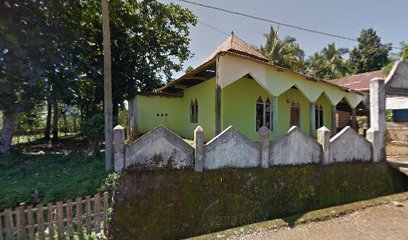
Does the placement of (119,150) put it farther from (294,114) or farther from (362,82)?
(362,82)

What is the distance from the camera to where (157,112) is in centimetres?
1175

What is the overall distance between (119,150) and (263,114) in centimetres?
795

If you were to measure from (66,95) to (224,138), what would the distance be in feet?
25.4

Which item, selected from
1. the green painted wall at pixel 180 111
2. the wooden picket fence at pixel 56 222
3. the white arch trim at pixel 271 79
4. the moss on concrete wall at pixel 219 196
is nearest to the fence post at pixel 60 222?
the wooden picket fence at pixel 56 222

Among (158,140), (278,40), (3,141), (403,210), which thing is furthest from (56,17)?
(278,40)

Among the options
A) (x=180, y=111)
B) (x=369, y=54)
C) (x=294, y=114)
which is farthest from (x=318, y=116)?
(x=369, y=54)

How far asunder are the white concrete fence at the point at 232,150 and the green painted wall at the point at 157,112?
676 centimetres

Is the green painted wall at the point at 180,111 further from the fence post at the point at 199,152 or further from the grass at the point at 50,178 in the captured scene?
the fence post at the point at 199,152

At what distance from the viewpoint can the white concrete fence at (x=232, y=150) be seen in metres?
4.70

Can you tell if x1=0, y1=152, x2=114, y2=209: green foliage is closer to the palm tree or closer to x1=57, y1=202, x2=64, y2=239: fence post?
x1=57, y1=202, x2=64, y2=239: fence post

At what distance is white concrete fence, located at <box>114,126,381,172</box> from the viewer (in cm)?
470

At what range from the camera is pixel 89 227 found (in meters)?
4.09

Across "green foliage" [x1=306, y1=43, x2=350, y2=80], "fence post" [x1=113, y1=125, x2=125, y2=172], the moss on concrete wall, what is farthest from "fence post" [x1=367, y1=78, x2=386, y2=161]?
"green foliage" [x1=306, y1=43, x2=350, y2=80]

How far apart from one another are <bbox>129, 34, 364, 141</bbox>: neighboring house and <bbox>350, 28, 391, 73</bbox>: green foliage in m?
24.4
